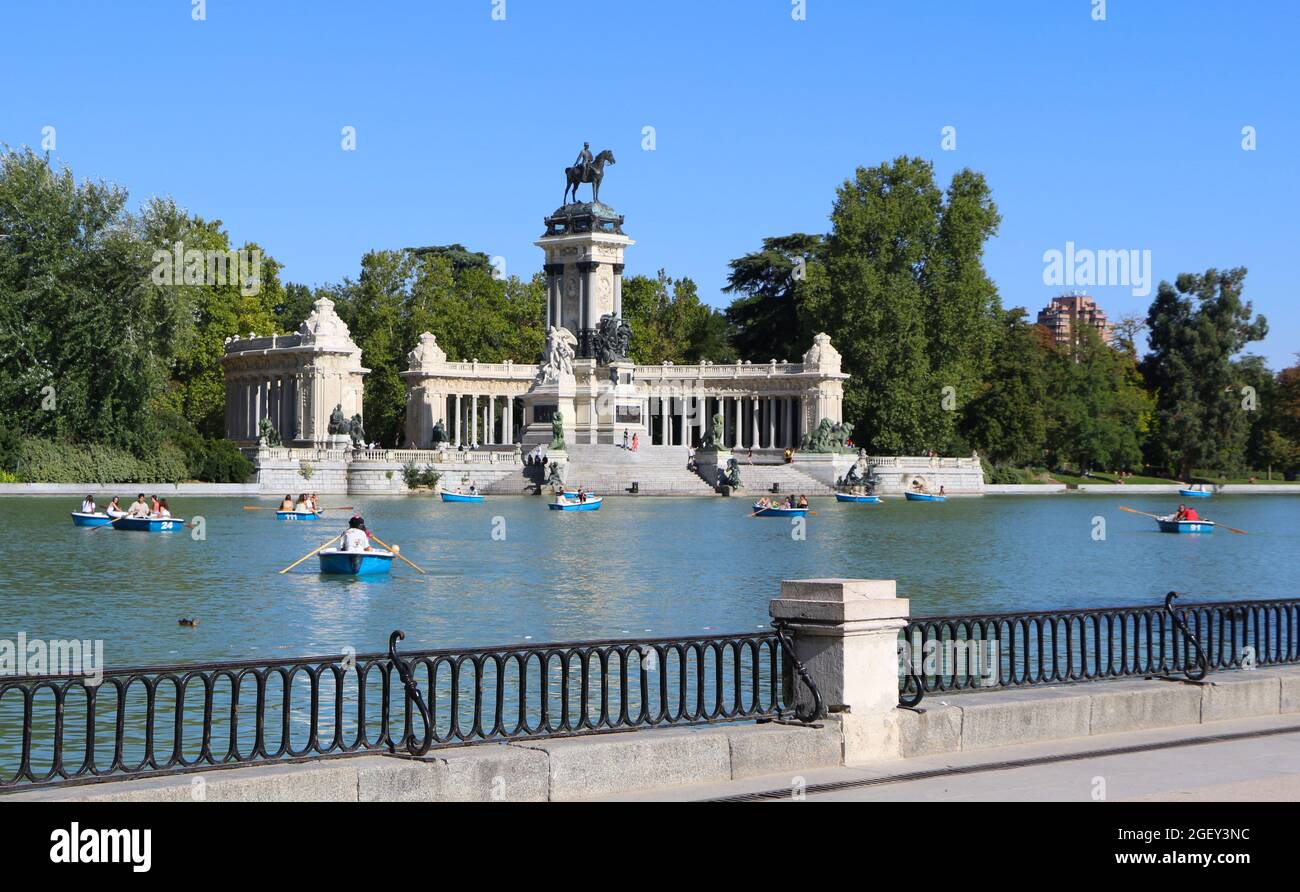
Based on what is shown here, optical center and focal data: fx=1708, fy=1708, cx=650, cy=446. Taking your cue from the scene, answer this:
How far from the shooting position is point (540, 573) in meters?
39.4

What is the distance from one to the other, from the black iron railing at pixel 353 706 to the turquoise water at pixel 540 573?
15.2 feet

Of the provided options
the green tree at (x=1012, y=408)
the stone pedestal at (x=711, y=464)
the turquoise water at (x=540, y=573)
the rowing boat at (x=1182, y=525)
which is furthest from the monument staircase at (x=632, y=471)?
the rowing boat at (x=1182, y=525)

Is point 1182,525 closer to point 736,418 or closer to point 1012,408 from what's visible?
point 1012,408

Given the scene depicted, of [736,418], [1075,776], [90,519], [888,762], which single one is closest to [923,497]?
[736,418]

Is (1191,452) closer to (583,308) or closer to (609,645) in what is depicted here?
(583,308)

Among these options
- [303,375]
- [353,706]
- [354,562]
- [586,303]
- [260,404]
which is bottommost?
[353,706]

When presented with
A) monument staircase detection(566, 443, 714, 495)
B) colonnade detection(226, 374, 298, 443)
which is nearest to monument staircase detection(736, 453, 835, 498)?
monument staircase detection(566, 443, 714, 495)

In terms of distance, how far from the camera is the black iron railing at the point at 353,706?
419 inches

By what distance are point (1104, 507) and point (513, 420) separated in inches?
1776

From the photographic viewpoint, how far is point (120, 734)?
1047 cm

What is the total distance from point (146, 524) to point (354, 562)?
17488 mm

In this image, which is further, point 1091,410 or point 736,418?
point 1091,410

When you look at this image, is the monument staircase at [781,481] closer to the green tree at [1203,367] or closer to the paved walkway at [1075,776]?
the green tree at [1203,367]

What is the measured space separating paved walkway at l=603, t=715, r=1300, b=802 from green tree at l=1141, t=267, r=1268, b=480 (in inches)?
4116
